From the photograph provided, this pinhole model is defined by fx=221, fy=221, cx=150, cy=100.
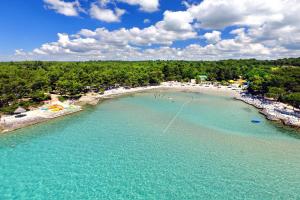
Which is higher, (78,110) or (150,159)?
(78,110)

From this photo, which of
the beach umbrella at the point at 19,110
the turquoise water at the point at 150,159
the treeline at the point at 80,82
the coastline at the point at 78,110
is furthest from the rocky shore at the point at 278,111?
the beach umbrella at the point at 19,110

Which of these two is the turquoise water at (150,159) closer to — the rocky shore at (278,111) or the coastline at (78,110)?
the coastline at (78,110)

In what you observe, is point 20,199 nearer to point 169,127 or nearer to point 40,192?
point 40,192

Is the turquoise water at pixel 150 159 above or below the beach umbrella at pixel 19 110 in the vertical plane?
below

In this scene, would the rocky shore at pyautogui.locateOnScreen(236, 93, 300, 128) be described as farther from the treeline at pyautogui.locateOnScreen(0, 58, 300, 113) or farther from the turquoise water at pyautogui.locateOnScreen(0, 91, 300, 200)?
the turquoise water at pyautogui.locateOnScreen(0, 91, 300, 200)

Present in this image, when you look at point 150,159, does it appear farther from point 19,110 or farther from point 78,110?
point 19,110

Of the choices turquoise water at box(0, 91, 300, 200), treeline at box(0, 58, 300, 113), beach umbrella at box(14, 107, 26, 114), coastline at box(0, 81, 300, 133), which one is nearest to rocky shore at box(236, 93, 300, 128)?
→ coastline at box(0, 81, 300, 133)

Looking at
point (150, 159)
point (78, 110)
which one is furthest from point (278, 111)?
point (78, 110)

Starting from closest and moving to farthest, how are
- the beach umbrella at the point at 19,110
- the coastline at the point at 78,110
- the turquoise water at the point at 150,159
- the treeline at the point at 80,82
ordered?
the turquoise water at the point at 150,159
the coastline at the point at 78,110
the beach umbrella at the point at 19,110
the treeline at the point at 80,82

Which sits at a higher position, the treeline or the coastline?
the treeline

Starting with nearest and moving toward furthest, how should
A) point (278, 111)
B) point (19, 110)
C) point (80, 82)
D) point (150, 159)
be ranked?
point (150, 159)
point (19, 110)
point (278, 111)
point (80, 82)
